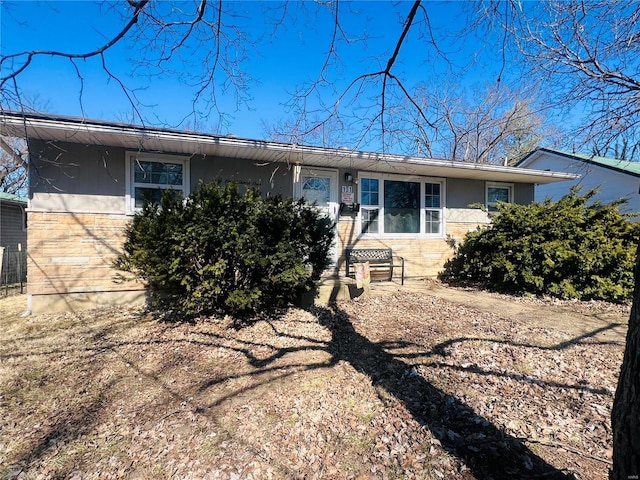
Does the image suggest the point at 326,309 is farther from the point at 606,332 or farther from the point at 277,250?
the point at 606,332

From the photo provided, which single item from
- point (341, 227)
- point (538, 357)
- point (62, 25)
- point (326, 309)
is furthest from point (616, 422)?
point (341, 227)

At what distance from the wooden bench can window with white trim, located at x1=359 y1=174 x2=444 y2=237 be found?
1.54ft

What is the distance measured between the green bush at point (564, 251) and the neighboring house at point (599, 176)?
4.01 metres

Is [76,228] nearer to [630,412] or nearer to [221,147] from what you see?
[221,147]

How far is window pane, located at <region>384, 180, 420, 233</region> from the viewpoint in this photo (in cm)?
820

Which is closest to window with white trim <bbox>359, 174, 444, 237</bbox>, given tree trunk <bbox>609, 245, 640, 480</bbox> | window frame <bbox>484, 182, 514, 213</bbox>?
window frame <bbox>484, 182, 514, 213</bbox>

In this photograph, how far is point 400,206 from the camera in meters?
8.33

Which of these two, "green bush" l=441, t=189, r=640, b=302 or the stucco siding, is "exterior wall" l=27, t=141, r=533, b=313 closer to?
the stucco siding

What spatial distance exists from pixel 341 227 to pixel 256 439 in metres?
5.59

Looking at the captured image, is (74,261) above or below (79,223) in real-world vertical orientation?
below

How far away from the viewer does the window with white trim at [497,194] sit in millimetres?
9156

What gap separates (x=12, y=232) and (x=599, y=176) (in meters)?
21.4

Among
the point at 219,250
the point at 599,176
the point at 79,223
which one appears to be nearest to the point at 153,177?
the point at 79,223

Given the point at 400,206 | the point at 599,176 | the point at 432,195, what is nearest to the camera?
the point at 400,206
